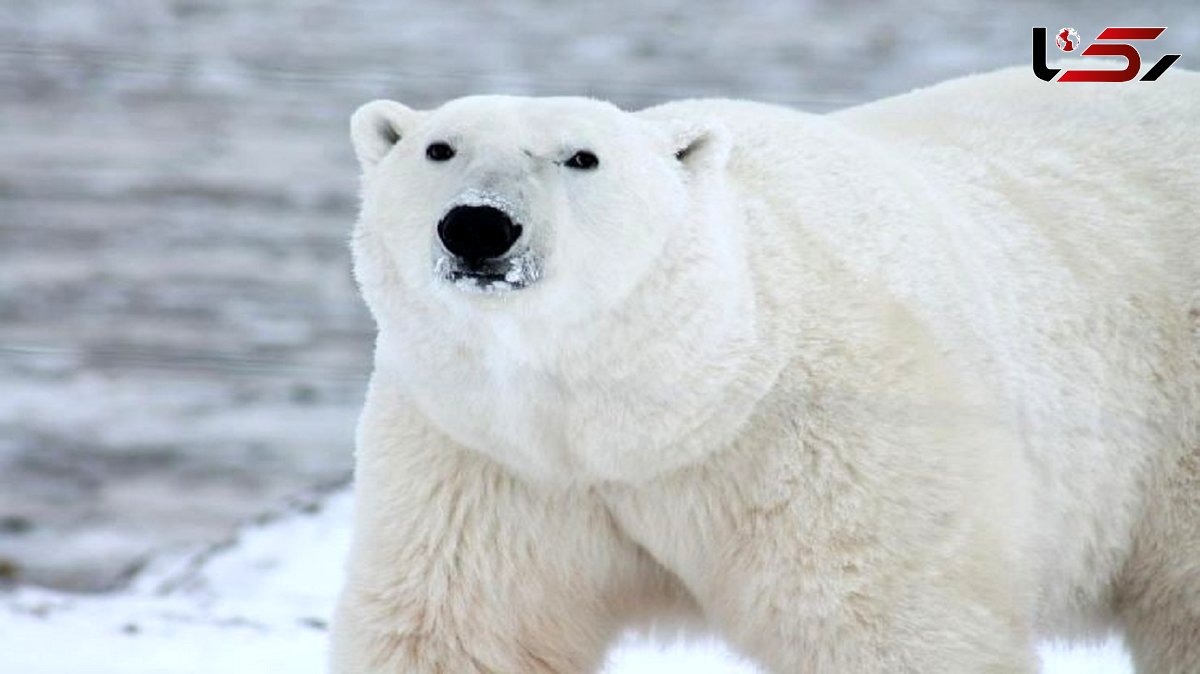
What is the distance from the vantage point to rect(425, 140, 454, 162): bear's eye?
258 centimetres

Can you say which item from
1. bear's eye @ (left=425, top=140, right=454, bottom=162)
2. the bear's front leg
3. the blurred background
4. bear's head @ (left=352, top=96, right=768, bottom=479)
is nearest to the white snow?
the bear's front leg

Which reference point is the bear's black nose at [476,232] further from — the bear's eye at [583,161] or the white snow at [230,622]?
the white snow at [230,622]

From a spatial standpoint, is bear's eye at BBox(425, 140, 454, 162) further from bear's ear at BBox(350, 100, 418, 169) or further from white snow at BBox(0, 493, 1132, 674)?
white snow at BBox(0, 493, 1132, 674)

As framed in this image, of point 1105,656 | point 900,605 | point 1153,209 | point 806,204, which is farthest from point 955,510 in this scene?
point 1105,656

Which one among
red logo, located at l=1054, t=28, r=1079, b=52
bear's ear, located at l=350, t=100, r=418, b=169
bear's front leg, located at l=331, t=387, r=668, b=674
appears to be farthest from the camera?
red logo, located at l=1054, t=28, r=1079, b=52

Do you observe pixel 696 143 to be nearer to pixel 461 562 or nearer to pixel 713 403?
pixel 713 403

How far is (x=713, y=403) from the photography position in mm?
2684

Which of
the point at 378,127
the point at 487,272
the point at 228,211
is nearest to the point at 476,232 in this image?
the point at 487,272

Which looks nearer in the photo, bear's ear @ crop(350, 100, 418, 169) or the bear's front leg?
bear's ear @ crop(350, 100, 418, 169)

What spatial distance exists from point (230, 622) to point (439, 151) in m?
2.02

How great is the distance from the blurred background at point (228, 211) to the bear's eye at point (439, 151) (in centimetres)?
336

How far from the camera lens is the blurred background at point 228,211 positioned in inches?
265

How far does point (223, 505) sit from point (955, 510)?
5.09 m

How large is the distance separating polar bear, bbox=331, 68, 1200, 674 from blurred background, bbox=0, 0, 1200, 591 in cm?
314
